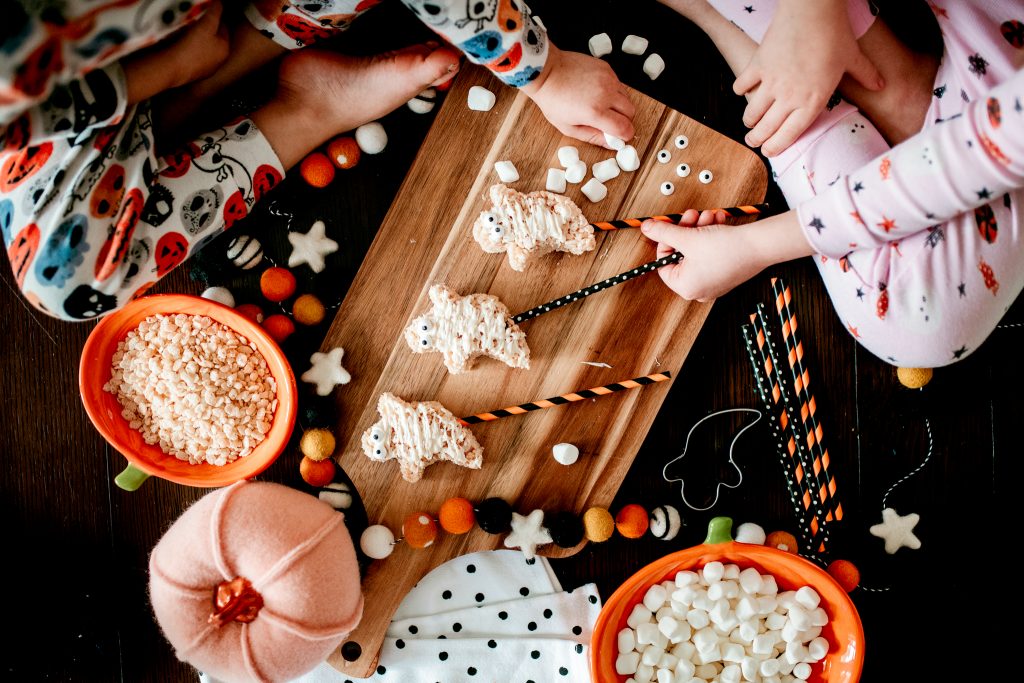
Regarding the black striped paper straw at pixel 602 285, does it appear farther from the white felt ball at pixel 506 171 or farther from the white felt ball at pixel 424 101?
the white felt ball at pixel 424 101

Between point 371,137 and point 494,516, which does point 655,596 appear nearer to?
point 494,516

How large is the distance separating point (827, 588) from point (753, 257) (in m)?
0.47

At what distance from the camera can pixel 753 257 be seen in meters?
1.03

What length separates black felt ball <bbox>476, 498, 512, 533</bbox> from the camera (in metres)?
1.04

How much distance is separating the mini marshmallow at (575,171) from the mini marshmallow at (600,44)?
0.59 ft

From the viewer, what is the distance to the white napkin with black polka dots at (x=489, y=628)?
1.10 meters

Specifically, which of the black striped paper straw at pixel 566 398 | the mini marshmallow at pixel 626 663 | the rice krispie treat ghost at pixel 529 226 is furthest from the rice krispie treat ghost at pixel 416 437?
the mini marshmallow at pixel 626 663

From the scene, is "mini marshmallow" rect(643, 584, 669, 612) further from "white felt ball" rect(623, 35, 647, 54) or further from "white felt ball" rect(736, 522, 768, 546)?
"white felt ball" rect(623, 35, 647, 54)

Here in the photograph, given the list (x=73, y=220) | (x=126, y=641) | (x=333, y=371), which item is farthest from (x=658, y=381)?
(x=126, y=641)

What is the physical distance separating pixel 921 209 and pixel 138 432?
1.11m

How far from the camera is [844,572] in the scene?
3.58ft

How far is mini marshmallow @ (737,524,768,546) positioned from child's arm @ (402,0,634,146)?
0.61 metres

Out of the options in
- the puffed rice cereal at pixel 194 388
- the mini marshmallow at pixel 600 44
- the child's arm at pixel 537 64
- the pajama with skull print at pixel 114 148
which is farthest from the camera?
the mini marshmallow at pixel 600 44

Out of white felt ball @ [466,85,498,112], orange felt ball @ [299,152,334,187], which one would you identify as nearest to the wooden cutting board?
white felt ball @ [466,85,498,112]
